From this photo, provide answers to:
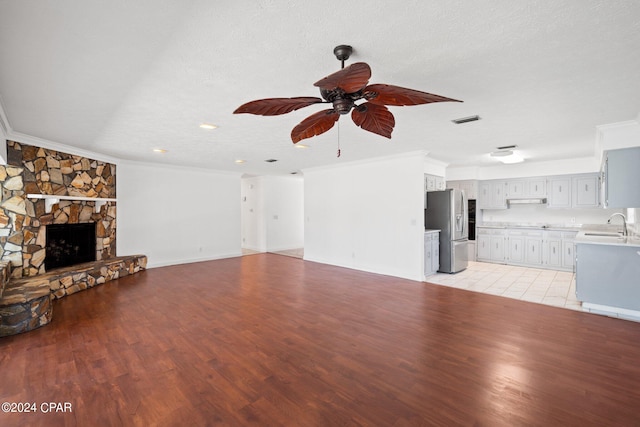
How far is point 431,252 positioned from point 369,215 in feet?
5.00

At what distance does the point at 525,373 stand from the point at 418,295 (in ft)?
7.36

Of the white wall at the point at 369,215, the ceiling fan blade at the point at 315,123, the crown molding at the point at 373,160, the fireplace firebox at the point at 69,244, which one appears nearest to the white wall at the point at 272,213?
the white wall at the point at 369,215

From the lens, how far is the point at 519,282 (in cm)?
552

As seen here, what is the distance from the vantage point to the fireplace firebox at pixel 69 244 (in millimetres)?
5062

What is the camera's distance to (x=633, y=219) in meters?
4.80

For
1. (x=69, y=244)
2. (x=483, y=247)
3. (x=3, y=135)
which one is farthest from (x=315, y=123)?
(x=483, y=247)

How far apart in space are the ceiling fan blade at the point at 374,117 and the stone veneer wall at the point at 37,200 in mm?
5094

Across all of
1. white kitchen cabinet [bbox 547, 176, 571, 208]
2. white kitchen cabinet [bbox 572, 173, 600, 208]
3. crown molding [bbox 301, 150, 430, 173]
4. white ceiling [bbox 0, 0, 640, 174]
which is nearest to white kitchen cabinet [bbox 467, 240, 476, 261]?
white kitchen cabinet [bbox 547, 176, 571, 208]

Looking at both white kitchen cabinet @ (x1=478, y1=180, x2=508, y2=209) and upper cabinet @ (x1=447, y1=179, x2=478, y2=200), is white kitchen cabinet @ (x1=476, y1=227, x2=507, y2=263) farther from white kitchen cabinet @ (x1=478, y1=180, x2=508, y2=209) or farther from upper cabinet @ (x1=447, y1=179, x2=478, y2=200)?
upper cabinet @ (x1=447, y1=179, x2=478, y2=200)

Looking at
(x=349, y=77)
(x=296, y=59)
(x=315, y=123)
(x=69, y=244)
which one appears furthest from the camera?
(x=69, y=244)

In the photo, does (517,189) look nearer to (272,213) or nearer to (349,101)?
(272,213)

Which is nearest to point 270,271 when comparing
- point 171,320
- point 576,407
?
point 171,320

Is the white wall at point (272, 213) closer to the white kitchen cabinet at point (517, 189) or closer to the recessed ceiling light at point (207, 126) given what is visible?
the recessed ceiling light at point (207, 126)

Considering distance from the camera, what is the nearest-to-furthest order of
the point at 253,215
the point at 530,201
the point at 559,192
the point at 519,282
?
the point at 519,282 → the point at 559,192 → the point at 530,201 → the point at 253,215
